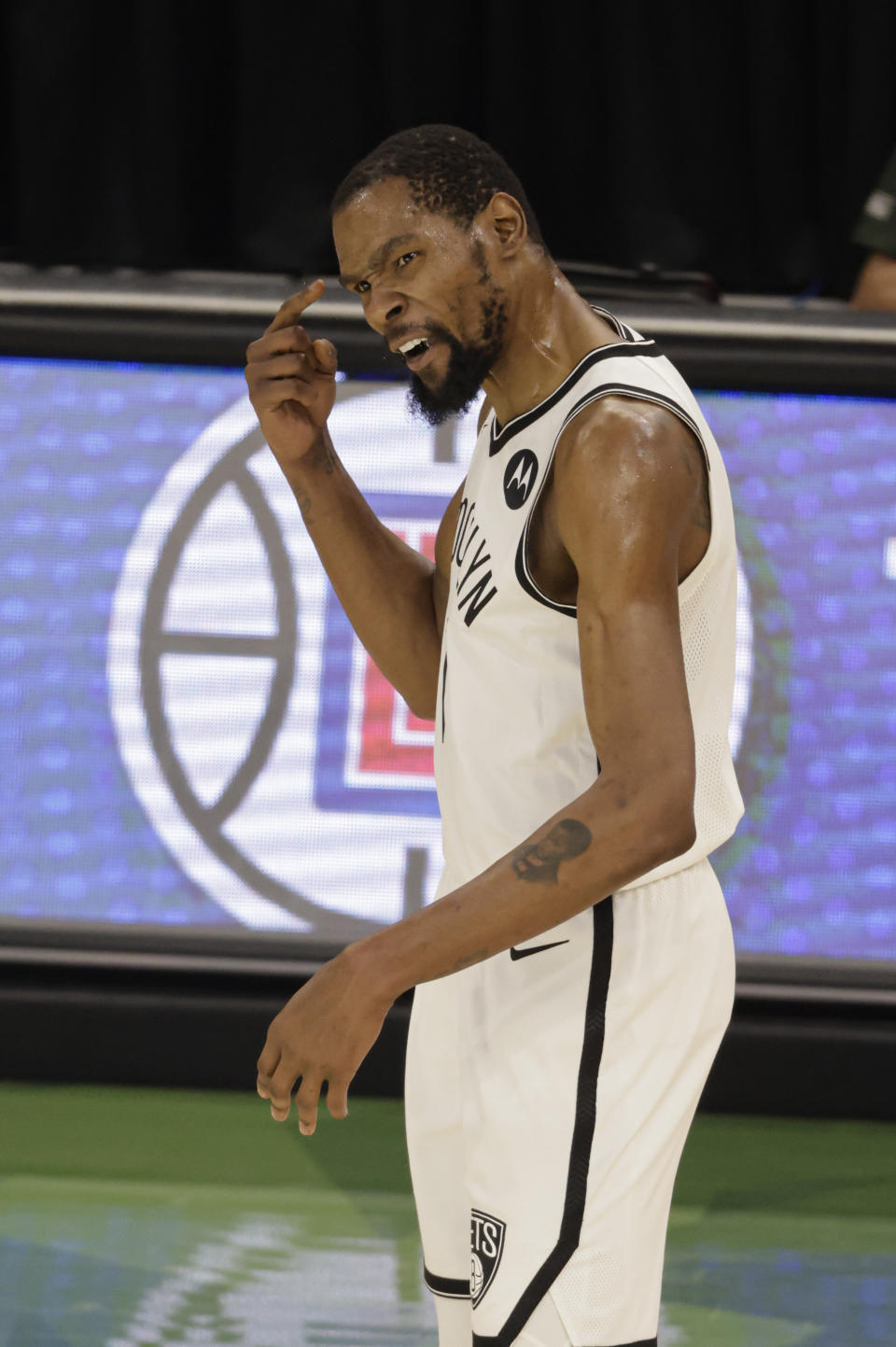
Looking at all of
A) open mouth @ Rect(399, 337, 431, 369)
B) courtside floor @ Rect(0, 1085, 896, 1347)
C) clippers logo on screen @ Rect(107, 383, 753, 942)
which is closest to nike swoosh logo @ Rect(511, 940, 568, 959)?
open mouth @ Rect(399, 337, 431, 369)

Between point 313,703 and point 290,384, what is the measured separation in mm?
1240

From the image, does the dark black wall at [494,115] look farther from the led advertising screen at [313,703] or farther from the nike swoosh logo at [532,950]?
the nike swoosh logo at [532,950]

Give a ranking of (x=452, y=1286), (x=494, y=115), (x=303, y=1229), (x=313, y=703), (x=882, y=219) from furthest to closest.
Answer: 1. (x=494, y=115)
2. (x=882, y=219)
3. (x=313, y=703)
4. (x=303, y=1229)
5. (x=452, y=1286)

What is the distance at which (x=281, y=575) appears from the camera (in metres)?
2.86

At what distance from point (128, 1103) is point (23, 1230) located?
0.48 metres

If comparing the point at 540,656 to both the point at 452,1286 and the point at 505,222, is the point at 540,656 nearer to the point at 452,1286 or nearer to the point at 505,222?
the point at 505,222

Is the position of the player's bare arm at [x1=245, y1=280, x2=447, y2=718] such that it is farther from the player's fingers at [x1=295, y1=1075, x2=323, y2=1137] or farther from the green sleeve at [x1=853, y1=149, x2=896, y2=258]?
the green sleeve at [x1=853, y1=149, x2=896, y2=258]

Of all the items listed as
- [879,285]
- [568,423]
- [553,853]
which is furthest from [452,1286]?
[879,285]

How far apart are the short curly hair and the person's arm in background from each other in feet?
7.03

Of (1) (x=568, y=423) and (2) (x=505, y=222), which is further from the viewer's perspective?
(2) (x=505, y=222)

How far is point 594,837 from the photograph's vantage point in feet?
4.02

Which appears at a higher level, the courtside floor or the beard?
the beard

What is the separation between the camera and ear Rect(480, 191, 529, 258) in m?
1.45

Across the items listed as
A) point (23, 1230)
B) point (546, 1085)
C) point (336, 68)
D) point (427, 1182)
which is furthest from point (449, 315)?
point (336, 68)
